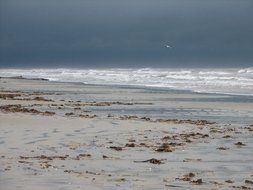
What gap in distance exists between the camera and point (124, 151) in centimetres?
1080

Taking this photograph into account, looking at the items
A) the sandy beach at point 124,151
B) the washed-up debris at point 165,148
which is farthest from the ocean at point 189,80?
the washed-up debris at point 165,148

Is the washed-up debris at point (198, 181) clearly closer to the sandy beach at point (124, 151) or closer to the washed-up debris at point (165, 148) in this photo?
the sandy beach at point (124, 151)

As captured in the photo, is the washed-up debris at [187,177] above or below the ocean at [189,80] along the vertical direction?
below

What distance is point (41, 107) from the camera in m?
21.7

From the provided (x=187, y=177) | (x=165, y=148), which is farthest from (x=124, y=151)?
(x=187, y=177)

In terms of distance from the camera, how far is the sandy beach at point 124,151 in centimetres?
801

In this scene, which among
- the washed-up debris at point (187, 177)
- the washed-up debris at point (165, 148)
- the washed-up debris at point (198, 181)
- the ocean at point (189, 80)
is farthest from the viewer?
the ocean at point (189, 80)

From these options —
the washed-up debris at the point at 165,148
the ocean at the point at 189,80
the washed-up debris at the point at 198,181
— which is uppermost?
the ocean at the point at 189,80

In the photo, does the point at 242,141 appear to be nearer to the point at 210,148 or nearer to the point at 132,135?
the point at 210,148

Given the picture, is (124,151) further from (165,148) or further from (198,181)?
(198,181)

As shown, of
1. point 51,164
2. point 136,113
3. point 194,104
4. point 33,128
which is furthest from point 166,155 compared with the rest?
point 194,104

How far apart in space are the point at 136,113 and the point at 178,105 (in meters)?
4.20

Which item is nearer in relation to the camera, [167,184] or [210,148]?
[167,184]

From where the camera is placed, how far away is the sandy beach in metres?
8.01
